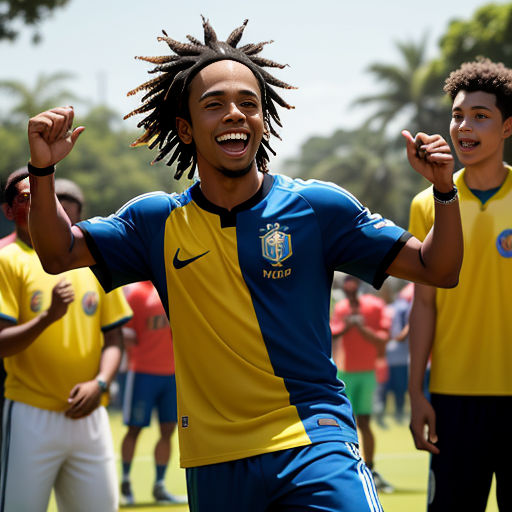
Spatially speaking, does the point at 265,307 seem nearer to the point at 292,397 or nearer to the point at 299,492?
the point at 292,397

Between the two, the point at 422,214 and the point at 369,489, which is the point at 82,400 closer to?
the point at 422,214

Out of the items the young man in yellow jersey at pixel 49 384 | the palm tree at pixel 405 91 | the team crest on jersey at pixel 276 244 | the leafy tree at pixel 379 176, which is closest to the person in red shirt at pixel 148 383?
the young man in yellow jersey at pixel 49 384

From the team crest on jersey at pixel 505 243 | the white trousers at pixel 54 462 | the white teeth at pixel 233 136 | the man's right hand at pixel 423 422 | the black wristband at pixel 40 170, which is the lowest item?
the white trousers at pixel 54 462

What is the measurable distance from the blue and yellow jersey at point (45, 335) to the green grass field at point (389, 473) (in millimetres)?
3499

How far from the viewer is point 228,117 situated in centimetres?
368

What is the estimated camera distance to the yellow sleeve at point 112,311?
5864mm

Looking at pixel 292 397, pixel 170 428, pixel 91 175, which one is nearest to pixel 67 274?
pixel 292 397

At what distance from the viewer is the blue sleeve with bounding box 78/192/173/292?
3727mm

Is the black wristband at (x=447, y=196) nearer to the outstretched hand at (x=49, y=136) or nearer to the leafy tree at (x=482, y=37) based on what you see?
the outstretched hand at (x=49, y=136)

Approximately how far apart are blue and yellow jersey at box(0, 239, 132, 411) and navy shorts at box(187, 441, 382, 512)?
7.55 ft

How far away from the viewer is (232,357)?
3.54 meters

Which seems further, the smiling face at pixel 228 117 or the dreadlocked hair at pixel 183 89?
the dreadlocked hair at pixel 183 89

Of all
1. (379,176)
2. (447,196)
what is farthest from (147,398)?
(379,176)

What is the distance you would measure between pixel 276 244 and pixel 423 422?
1.72 m
